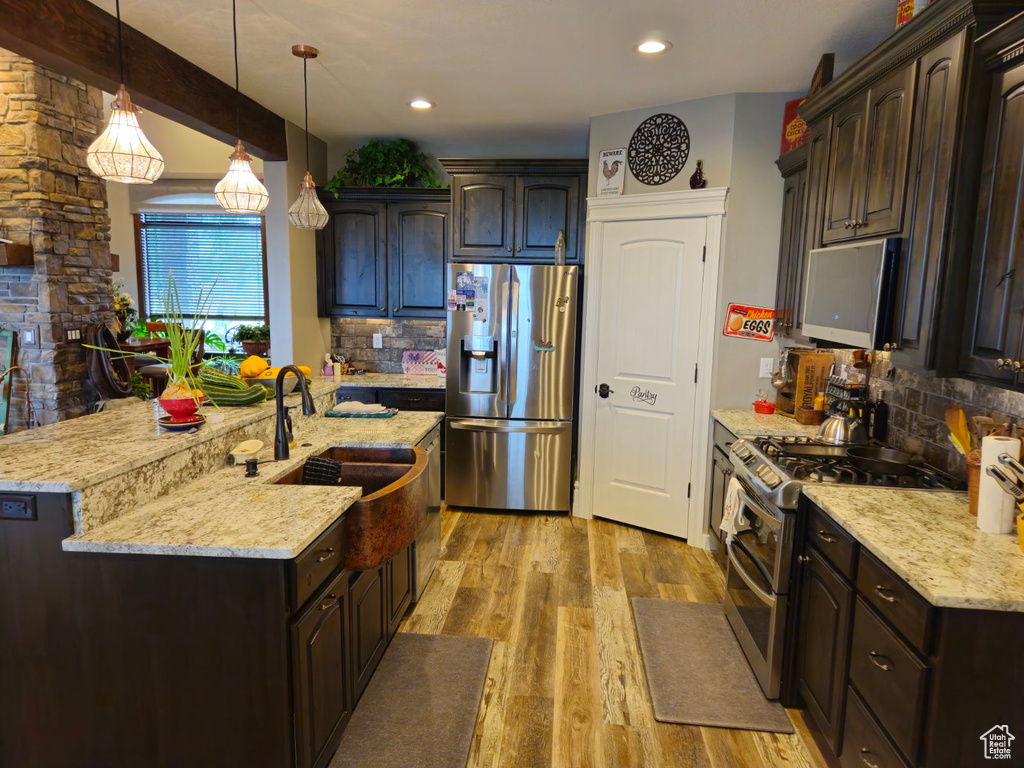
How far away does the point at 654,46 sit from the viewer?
286 cm

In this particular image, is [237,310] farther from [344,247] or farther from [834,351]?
[834,351]

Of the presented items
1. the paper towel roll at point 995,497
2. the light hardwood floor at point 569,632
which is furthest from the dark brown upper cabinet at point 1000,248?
the light hardwood floor at point 569,632

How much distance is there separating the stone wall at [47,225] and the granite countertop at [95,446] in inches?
67.1

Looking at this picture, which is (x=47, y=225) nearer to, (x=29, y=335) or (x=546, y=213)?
(x=29, y=335)

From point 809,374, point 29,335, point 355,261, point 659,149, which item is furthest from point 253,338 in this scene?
point 809,374

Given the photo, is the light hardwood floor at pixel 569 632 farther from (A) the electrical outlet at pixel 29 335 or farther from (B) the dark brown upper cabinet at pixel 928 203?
(A) the electrical outlet at pixel 29 335

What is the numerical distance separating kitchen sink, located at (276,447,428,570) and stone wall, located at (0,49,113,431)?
2406mm

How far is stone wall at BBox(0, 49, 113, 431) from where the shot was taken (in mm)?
3656

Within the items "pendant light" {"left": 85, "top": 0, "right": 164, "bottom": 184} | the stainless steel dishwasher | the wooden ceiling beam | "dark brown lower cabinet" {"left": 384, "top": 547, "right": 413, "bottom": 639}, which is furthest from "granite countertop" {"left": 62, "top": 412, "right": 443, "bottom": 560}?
the wooden ceiling beam

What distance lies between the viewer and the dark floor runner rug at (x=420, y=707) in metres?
2.12

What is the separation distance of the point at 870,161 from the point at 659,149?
1652mm

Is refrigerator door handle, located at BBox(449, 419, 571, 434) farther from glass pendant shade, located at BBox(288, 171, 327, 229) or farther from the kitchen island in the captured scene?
the kitchen island

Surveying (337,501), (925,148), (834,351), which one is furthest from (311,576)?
(834,351)

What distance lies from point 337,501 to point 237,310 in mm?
5631
